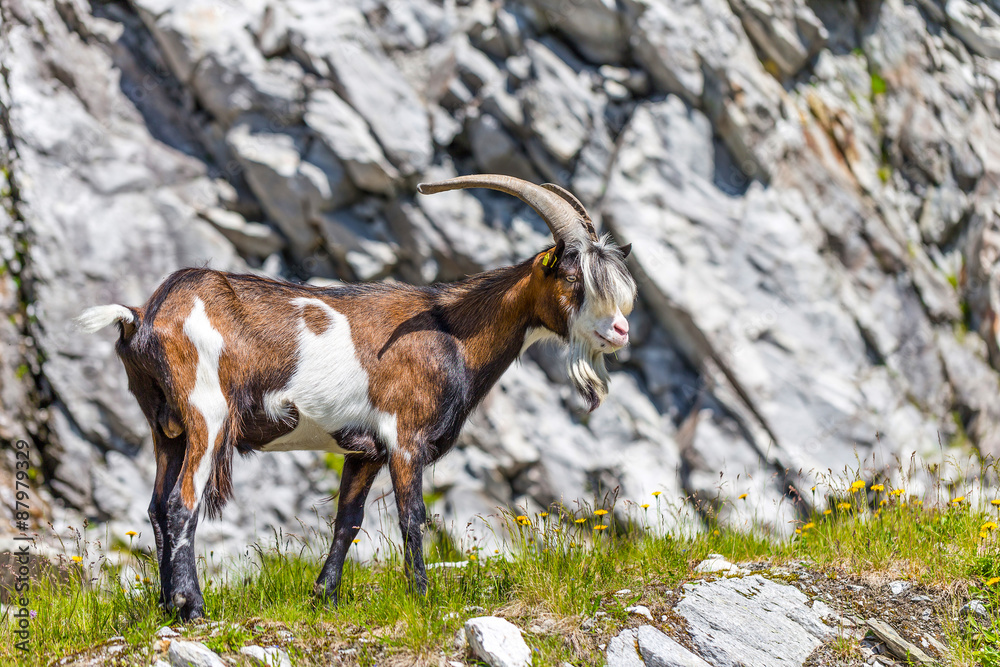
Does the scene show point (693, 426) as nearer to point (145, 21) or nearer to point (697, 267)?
point (697, 267)

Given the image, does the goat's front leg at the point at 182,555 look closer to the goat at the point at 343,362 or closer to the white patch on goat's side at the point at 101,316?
the goat at the point at 343,362

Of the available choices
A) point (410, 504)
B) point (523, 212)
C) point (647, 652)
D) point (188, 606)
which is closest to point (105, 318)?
point (188, 606)

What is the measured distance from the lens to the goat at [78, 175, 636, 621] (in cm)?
412

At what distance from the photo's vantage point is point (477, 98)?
547 inches

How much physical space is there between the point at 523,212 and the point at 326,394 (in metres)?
10.00

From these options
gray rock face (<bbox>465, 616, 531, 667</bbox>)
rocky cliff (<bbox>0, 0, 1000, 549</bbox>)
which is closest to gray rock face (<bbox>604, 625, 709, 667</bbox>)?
gray rock face (<bbox>465, 616, 531, 667</bbox>)

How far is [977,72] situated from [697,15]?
6.51 m

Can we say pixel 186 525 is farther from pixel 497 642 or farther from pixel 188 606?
pixel 497 642

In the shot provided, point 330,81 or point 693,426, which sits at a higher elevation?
point 330,81

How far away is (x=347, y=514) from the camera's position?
15.4 feet

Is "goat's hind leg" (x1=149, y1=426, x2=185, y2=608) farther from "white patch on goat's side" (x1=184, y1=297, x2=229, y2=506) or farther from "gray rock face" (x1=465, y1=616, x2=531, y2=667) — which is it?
"gray rock face" (x1=465, y1=616, x2=531, y2=667)

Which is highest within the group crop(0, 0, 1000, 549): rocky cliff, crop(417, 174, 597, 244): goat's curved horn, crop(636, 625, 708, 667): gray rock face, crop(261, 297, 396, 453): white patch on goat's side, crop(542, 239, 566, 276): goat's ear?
crop(417, 174, 597, 244): goat's curved horn

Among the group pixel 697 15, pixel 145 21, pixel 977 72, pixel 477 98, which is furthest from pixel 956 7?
pixel 145 21

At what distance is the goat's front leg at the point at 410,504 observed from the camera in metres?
4.36
